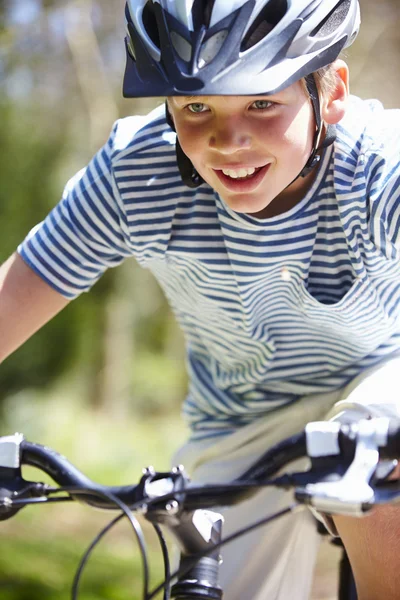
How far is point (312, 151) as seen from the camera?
2219 mm

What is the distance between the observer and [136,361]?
8.52 metres

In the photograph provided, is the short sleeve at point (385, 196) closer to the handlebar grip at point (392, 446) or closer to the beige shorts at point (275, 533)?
the beige shorts at point (275, 533)

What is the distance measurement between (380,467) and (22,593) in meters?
3.02

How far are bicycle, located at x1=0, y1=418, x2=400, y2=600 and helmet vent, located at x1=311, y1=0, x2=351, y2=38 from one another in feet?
3.23

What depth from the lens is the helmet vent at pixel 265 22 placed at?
6.81 ft

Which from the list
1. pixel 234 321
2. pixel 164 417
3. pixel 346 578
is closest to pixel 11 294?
pixel 234 321

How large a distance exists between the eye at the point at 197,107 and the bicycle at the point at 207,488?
0.73 m

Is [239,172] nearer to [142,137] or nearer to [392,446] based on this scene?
[142,137]

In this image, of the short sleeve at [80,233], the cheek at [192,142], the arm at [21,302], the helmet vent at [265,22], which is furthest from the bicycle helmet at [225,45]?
the arm at [21,302]

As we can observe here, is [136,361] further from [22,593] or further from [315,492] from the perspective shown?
[315,492]

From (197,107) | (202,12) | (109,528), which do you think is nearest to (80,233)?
(197,107)

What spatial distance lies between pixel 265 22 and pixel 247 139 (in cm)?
31

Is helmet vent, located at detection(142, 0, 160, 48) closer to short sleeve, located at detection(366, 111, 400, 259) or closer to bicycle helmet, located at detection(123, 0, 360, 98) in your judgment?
bicycle helmet, located at detection(123, 0, 360, 98)

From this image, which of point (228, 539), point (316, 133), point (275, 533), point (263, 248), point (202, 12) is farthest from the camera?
point (275, 533)
